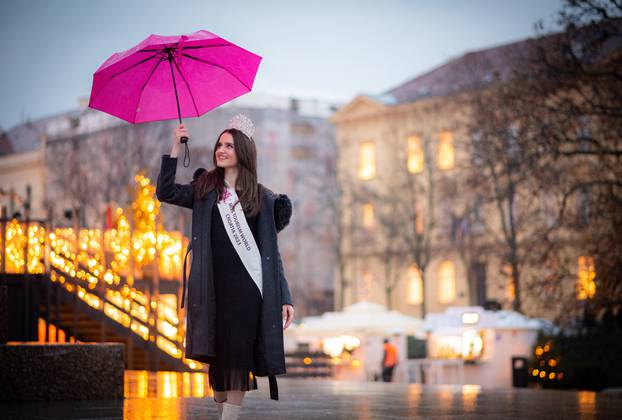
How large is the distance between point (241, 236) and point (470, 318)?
25934 mm

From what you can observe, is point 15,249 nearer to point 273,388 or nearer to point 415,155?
point 273,388

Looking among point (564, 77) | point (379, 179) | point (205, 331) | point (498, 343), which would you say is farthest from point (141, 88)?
point (379, 179)

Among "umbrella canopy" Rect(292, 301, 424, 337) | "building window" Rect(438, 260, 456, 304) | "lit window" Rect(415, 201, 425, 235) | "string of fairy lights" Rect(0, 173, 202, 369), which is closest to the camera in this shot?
"string of fairy lights" Rect(0, 173, 202, 369)

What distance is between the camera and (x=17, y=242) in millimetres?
21234

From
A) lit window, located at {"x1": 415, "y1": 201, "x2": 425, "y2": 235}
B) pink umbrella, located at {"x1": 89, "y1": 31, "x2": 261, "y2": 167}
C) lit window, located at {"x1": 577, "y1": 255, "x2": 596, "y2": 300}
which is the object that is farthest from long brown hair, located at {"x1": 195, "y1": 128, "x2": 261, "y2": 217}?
lit window, located at {"x1": 415, "y1": 201, "x2": 425, "y2": 235}

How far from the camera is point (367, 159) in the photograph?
2904 inches

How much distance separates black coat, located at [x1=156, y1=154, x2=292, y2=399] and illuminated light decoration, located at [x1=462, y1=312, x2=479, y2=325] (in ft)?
83.4

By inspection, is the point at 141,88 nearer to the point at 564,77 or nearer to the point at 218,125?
the point at 564,77

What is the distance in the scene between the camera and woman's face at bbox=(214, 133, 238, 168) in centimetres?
794

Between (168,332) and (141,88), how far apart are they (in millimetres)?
14891

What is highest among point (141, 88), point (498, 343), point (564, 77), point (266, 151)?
point (266, 151)

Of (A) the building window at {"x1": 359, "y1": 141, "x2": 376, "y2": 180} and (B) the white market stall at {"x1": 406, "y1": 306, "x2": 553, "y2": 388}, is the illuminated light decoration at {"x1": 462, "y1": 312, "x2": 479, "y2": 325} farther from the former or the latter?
(A) the building window at {"x1": 359, "y1": 141, "x2": 376, "y2": 180}

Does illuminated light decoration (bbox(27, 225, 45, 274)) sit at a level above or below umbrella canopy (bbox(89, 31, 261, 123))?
below

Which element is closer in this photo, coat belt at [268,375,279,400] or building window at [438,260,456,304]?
coat belt at [268,375,279,400]
